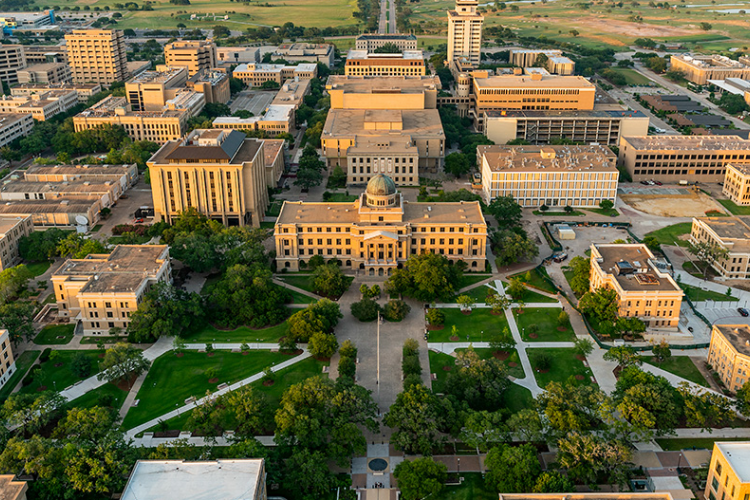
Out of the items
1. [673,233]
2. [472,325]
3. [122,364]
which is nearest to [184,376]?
A: [122,364]

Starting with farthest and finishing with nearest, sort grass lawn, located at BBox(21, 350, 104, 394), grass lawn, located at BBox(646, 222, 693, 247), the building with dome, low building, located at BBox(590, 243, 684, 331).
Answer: grass lawn, located at BBox(646, 222, 693, 247) < the building with dome < low building, located at BBox(590, 243, 684, 331) < grass lawn, located at BBox(21, 350, 104, 394)

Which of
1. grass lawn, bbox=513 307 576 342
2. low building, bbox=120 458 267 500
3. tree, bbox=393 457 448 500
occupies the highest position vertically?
low building, bbox=120 458 267 500

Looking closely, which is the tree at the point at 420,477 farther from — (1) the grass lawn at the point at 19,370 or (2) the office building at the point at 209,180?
(2) the office building at the point at 209,180

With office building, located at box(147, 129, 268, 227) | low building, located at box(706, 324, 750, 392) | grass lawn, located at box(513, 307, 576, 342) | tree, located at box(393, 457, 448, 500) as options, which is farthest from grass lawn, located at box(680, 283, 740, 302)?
office building, located at box(147, 129, 268, 227)

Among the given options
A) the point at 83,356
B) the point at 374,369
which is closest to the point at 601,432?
the point at 374,369

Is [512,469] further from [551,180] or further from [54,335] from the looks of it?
[551,180]

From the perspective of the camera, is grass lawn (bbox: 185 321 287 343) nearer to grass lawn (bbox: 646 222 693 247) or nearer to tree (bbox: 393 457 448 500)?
tree (bbox: 393 457 448 500)

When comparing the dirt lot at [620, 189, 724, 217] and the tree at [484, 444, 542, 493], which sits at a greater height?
the dirt lot at [620, 189, 724, 217]
